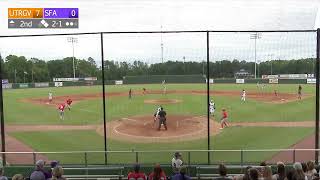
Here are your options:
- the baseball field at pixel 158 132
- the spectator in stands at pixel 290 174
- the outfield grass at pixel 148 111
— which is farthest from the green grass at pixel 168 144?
the spectator in stands at pixel 290 174

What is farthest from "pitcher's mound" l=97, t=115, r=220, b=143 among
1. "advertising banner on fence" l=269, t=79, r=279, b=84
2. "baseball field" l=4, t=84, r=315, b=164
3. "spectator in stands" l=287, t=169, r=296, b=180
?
"advertising banner on fence" l=269, t=79, r=279, b=84

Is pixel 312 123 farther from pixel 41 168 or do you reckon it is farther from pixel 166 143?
pixel 41 168

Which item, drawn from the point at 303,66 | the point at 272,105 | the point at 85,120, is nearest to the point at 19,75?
the point at 85,120

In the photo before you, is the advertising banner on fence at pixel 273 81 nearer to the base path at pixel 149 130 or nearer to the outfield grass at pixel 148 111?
the outfield grass at pixel 148 111

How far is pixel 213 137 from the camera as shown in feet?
83.9

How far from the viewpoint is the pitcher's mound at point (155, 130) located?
24.8m

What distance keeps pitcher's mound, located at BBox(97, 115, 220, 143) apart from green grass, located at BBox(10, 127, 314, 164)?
92 cm

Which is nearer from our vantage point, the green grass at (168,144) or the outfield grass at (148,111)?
the green grass at (168,144)

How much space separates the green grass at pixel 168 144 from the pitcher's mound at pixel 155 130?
0.92 metres

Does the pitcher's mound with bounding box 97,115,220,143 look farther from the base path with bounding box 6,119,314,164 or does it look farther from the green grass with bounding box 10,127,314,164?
the green grass with bounding box 10,127,314,164

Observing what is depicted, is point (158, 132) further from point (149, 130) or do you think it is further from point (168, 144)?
point (168, 144)

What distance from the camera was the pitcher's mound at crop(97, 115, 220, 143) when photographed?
81.4 feet
